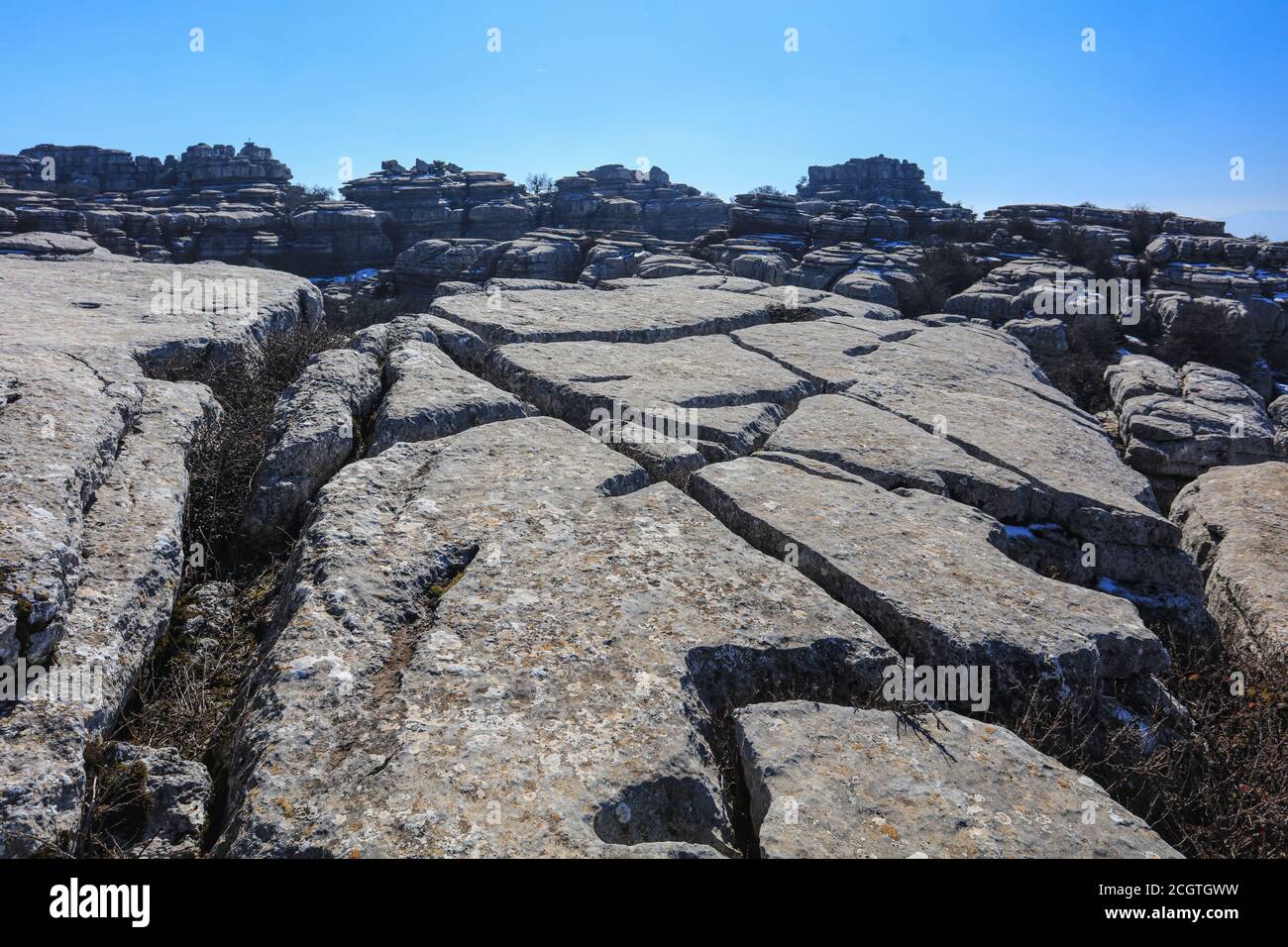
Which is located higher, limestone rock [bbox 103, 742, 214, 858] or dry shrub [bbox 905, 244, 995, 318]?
dry shrub [bbox 905, 244, 995, 318]

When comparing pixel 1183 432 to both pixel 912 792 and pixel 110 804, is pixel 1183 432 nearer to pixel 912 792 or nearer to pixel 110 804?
pixel 912 792

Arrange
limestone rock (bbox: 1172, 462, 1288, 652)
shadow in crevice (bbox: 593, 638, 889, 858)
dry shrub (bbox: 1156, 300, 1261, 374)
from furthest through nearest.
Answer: dry shrub (bbox: 1156, 300, 1261, 374)
limestone rock (bbox: 1172, 462, 1288, 652)
shadow in crevice (bbox: 593, 638, 889, 858)

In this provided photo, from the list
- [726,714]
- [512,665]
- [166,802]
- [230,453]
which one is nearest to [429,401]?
[230,453]

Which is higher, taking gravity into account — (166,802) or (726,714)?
(726,714)

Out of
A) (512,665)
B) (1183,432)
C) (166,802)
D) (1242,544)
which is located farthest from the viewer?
(1183,432)

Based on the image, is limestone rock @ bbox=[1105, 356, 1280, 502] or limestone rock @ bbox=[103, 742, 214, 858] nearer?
limestone rock @ bbox=[103, 742, 214, 858]

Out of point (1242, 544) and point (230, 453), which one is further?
point (1242, 544)

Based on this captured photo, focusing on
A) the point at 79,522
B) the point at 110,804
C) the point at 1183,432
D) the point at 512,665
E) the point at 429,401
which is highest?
the point at 429,401

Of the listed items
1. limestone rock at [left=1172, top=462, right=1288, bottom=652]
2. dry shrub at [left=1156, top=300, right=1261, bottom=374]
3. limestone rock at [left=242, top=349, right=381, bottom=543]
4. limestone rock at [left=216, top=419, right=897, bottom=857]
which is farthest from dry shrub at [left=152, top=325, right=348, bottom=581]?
dry shrub at [left=1156, top=300, right=1261, bottom=374]

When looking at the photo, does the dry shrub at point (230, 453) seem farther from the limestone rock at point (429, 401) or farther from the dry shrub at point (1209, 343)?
the dry shrub at point (1209, 343)

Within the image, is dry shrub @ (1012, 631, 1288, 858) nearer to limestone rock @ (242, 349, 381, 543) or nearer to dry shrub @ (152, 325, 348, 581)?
limestone rock @ (242, 349, 381, 543)

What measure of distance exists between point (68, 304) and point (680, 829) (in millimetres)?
6782
